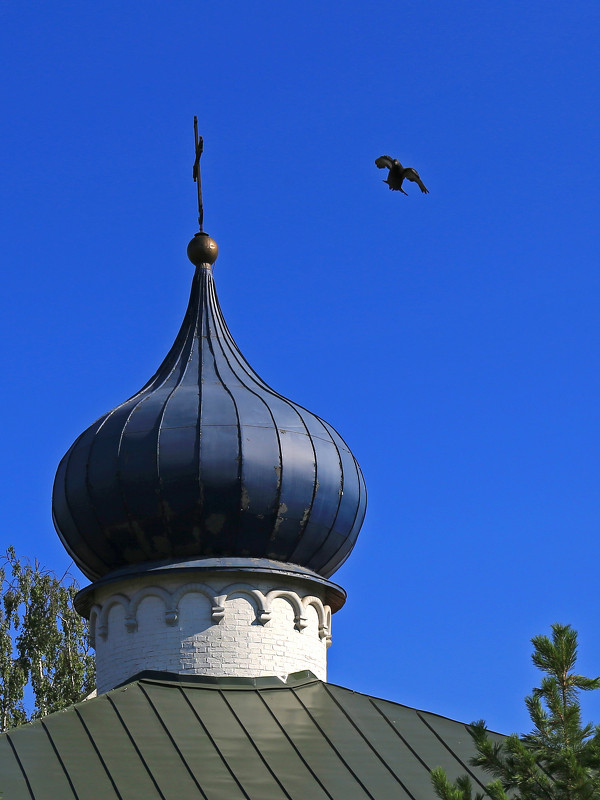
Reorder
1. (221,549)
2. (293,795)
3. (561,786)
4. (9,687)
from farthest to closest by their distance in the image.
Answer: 1. (9,687)
2. (221,549)
3. (293,795)
4. (561,786)

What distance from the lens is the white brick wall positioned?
13.3 metres

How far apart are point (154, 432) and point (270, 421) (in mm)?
1003

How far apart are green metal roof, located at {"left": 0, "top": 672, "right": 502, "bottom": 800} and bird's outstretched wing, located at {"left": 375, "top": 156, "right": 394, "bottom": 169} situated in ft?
13.8

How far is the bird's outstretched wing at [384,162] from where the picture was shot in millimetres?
12688

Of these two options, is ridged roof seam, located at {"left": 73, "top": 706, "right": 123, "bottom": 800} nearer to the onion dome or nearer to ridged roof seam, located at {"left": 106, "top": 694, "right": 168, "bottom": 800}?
ridged roof seam, located at {"left": 106, "top": 694, "right": 168, "bottom": 800}

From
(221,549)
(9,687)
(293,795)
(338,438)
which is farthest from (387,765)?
(9,687)

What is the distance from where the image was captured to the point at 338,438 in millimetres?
14469

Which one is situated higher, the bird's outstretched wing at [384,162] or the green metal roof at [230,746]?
the bird's outstretched wing at [384,162]

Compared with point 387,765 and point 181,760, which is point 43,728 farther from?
point 387,765

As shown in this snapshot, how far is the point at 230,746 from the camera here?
38.8 feet

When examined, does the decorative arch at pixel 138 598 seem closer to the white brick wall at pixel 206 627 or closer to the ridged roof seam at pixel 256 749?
the white brick wall at pixel 206 627

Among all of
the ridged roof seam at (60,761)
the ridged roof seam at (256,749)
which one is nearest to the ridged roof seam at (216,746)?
the ridged roof seam at (256,749)

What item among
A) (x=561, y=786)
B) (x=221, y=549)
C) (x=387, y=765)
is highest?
(x=221, y=549)

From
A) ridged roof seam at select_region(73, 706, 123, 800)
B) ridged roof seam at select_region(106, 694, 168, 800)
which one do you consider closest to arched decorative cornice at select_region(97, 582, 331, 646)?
ridged roof seam at select_region(106, 694, 168, 800)
